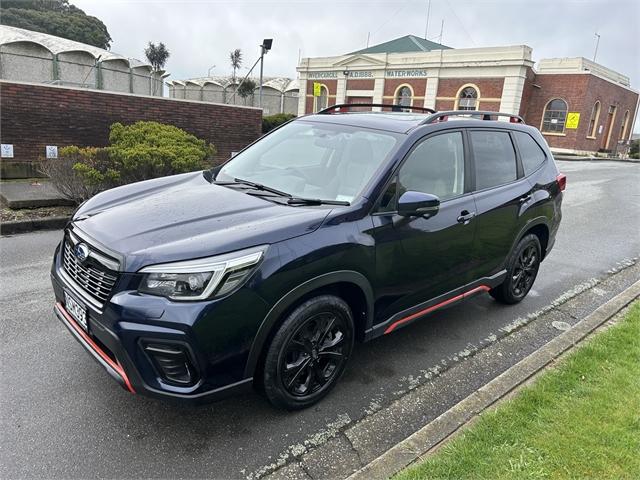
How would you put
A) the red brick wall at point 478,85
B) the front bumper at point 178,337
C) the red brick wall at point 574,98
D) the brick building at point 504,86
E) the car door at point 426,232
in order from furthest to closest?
the red brick wall at point 574,98 < the red brick wall at point 478,85 < the brick building at point 504,86 < the car door at point 426,232 < the front bumper at point 178,337

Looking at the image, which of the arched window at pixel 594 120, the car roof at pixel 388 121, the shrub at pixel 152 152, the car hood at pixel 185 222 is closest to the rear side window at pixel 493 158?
the car roof at pixel 388 121

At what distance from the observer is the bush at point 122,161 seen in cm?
699

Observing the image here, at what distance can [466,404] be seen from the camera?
9.48ft

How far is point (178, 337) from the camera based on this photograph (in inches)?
86.5

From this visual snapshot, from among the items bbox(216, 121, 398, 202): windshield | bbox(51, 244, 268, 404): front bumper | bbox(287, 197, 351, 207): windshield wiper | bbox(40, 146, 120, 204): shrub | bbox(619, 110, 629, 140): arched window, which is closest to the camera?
bbox(51, 244, 268, 404): front bumper

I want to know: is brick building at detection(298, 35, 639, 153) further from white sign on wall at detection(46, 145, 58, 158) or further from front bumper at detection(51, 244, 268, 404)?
front bumper at detection(51, 244, 268, 404)

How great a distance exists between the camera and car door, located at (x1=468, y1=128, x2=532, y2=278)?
3797 mm

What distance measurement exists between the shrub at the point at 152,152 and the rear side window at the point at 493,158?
536cm

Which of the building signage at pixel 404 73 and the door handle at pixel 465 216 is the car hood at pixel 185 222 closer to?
the door handle at pixel 465 216

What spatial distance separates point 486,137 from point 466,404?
227 centimetres

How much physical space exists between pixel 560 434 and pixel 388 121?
238 cm

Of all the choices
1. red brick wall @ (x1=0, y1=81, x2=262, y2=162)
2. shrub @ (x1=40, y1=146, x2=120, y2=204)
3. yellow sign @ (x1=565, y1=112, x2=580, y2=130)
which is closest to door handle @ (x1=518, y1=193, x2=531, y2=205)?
shrub @ (x1=40, y1=146, x2=120, y2=204)

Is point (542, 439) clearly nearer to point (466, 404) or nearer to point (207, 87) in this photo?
point (466, 404)

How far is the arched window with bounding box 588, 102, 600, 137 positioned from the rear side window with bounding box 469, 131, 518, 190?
4243 cm
